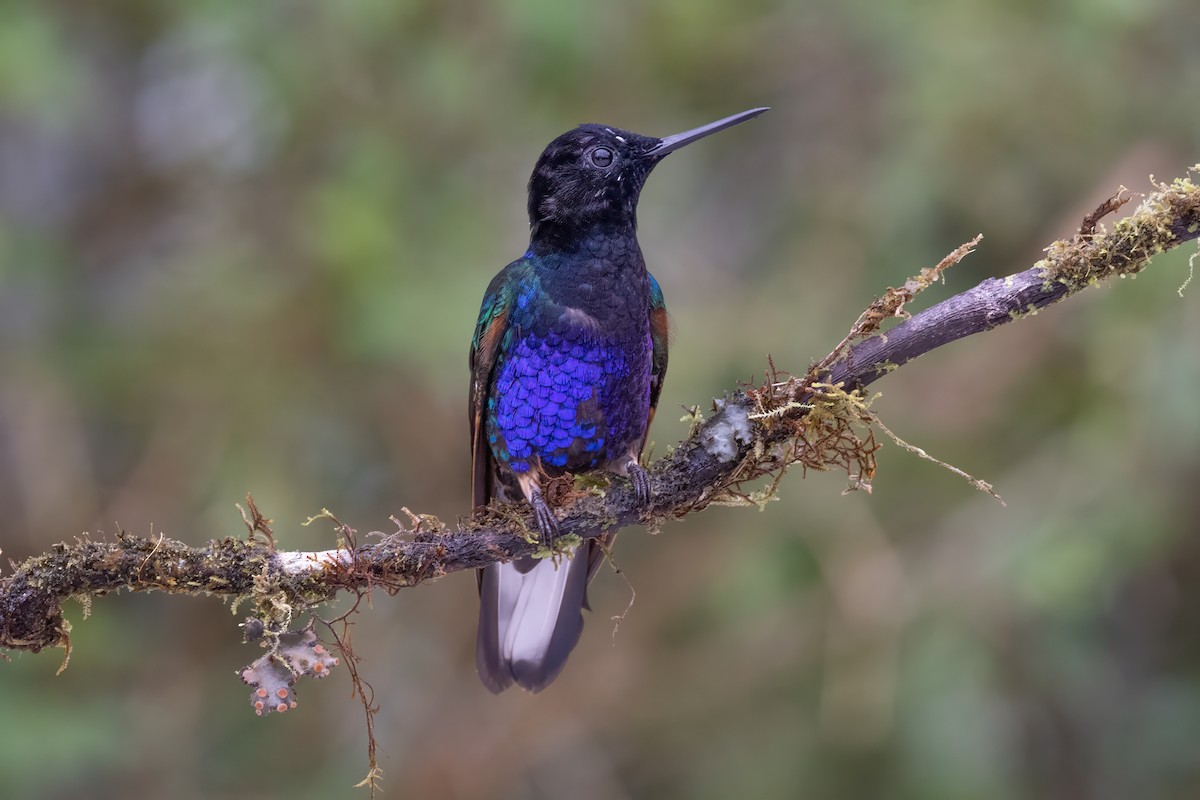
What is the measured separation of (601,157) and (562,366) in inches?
27.7

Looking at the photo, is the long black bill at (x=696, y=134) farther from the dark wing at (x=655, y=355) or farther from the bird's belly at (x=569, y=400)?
the bird's belly at (x=569, y=400)

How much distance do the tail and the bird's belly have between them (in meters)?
0.35

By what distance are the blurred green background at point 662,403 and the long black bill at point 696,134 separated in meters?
1.46

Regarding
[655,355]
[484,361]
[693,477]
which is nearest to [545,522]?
[693,477]

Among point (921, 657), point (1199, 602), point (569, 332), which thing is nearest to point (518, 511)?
point (569, 332)

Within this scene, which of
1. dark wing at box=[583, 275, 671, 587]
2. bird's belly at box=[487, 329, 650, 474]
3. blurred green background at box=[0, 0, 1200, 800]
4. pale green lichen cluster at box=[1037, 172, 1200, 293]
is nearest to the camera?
pale green lichen cluster at box=[1037, 172, 1200, 293]

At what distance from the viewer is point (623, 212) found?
12.6ft

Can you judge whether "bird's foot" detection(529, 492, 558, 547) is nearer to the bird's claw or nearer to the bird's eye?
the bird's claw

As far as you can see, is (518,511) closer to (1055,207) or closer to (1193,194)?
(1193,194)

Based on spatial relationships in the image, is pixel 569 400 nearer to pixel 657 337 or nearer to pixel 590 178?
pixel 657 337

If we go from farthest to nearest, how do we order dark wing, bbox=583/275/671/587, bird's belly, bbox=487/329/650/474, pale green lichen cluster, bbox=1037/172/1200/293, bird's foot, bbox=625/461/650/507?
dark wing, bbox=583/275/671/587, bird's belly, bbox=487/329/650/474, bird's foot, bbox=625/461/650/507, pale green lichen cluster, bbox=1037/172/1200/293

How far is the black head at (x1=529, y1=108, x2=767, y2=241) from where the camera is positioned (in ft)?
12.4

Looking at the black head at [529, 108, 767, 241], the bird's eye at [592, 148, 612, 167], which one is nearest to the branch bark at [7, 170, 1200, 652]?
the black head at [529, 108, 767, 241]

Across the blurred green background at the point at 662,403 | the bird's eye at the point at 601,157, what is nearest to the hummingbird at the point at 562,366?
the bird's eye at the point at 601,157
